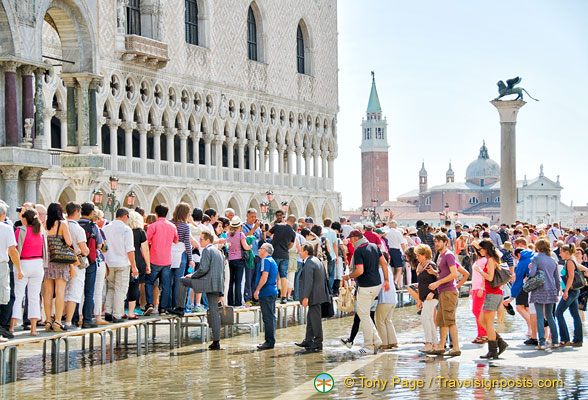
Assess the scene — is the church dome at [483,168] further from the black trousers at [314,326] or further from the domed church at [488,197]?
the black trousers at [314,326]

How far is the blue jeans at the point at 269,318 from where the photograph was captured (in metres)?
13.1

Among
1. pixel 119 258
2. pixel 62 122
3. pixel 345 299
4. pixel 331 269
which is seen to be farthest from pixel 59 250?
pixel 62 122

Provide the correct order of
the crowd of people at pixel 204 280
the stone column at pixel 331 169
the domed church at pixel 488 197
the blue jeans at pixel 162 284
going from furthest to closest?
1. the domed church at pixel 488 197
2. the stone column at pixel 331 169
3. the blue jeans at pixel 162 284
4. the crowd of people at pixel 204 280

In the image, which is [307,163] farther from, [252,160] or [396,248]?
[396,248]

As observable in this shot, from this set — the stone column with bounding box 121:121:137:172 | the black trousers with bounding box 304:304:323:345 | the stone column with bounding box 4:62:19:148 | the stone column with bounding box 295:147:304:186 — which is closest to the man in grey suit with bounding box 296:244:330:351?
the black trousers with bounding box 304:304:323:345

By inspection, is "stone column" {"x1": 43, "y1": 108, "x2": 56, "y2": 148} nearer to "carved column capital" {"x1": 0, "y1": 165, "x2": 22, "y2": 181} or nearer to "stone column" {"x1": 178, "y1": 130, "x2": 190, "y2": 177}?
"stone column" {"x1": 178, "y1": 130, "x2": 190, "y2": 177}

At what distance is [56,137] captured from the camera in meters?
31.9

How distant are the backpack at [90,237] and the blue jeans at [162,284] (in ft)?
4.47

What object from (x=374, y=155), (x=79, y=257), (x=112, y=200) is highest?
(x=374, y=155)

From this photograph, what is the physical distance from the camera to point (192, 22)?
37625 mm

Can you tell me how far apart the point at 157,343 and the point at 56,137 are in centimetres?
1916

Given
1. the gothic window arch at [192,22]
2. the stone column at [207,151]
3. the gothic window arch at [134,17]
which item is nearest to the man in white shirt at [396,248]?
the gothic window arch at [134,17]

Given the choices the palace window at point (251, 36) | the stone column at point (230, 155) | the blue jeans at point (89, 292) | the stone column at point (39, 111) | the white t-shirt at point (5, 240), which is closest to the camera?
the white t-shirt at point (5, 240)

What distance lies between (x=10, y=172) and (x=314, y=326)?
4.96 metres
